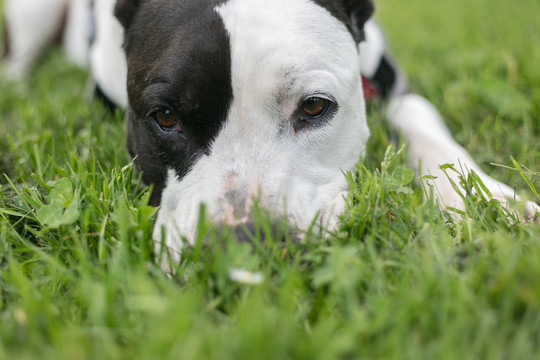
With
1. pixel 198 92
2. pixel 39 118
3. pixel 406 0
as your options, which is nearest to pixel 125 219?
pixel 198 92

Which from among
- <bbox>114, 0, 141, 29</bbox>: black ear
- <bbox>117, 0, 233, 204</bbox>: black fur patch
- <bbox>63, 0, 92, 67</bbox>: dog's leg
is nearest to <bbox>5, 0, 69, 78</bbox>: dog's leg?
<bbox>63, 0, 92, 67</bbox>: dog's leg

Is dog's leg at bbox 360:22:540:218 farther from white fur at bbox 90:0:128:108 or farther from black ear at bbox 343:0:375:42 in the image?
white fur at bbox 90:0:128:108

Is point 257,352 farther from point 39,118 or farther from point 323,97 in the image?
point 39,118

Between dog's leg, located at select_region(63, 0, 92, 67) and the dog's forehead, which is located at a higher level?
the dog's forehead

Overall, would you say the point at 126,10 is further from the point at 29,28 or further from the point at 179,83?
the point at 29,28

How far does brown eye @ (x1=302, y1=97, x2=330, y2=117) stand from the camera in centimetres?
191

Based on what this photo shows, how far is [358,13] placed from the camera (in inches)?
94.5

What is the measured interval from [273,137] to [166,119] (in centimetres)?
40

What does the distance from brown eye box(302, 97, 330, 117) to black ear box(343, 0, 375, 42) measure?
0.52 meters

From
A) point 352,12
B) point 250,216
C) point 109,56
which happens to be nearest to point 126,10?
point 109,56

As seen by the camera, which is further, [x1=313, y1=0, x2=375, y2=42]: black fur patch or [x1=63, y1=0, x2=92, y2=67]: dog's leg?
[x1=63, y1=0, x2=92, y2=67]: dog's leg

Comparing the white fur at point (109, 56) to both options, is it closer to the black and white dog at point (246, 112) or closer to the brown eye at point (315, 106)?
the black and white dog at point (246, 112)

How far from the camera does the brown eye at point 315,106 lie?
1.91 m

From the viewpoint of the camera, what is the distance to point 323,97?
6.33ft
